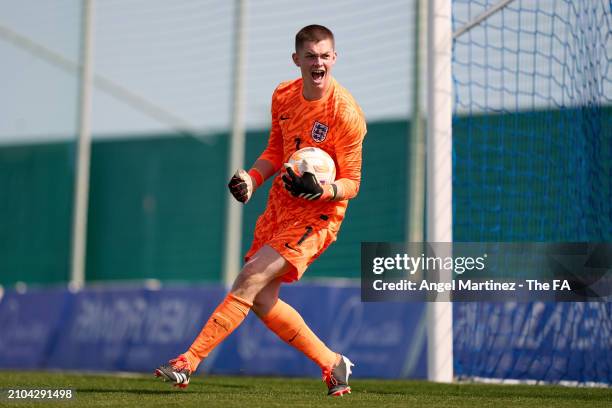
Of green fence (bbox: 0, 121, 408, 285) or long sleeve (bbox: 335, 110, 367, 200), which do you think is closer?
long sleeve (bbox: 335, 110, 367, 200)

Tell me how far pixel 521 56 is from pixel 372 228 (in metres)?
6.89

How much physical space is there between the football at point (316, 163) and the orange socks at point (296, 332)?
79cm

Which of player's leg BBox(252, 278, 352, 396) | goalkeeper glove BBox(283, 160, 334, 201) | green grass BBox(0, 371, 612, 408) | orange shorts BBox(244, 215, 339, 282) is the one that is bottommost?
green grass BBox(0, 371, 612, 408)

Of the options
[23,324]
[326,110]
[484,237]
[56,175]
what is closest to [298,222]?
[326,110]

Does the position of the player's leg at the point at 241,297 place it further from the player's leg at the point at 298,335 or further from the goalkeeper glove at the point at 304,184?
the goalkeeper glove at the point at 304,184

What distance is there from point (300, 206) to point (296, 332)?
27.7 inches

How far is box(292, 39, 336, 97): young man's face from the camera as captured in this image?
19.9ft

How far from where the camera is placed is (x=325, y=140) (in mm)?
6168

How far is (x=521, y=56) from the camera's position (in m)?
8.74

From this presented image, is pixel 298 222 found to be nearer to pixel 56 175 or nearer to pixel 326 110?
pixel 326 110

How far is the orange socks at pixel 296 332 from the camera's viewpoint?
6266 mm

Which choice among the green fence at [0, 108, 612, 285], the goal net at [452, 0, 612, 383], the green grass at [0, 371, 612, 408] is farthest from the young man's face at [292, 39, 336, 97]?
the green fence at [0, 108, 612, 285]

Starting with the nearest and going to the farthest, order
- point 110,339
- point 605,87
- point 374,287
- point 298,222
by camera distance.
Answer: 1. point 298,222
2. point 605,87
3. point 374,287
4. point 110,339

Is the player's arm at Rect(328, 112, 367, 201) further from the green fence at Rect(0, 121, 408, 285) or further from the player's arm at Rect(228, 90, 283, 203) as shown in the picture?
the green fence at Rect(0, 121, 408, 285)
